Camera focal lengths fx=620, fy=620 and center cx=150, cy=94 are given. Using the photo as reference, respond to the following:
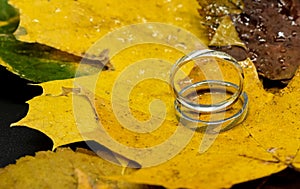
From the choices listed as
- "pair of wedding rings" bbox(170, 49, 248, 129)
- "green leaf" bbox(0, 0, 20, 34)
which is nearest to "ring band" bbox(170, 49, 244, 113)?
"pair of wedding rings" bbox(170, 49, 248, 129)

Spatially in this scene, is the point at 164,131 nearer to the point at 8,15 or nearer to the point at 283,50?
the point at 283,50

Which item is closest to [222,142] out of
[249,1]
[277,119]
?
[277,119]

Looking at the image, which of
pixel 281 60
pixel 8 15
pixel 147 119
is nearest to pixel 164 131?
pixel 147 119

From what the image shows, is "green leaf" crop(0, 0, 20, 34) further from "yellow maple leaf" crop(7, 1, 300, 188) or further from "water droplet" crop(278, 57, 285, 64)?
"water droplet" crop(278, 57, 285, 64)

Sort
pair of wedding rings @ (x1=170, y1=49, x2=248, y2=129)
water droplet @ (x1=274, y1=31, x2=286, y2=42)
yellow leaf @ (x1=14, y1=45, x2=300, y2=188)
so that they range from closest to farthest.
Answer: yellow leaf @ (x1=14, y1=45, x2=300, y2=188), pair of wedding rings @ (x1=170, y1=49, x2=248, y2=129), water droplet @ (x1=274, y1=31, x2=286, y2=42)

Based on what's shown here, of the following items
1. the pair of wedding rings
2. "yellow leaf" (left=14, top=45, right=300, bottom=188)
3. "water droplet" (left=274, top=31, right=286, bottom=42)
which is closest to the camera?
"yellow leaf" (left=14, top=45, right=300, bottom=188)

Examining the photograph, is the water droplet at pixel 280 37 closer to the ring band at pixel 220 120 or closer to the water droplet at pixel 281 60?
the water droplet at pixel 281 60

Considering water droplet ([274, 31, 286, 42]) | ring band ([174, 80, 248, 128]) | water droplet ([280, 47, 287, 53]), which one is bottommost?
ring band ([174, 80, 248, 128])

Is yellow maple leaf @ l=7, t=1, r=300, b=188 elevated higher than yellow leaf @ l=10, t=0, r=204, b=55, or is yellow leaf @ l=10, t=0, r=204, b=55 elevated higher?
yellow leaf @ l=10, t=0, r=204, b=55

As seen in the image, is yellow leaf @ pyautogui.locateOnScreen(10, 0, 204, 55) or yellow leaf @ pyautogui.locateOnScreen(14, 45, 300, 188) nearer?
yellow leaf @ pyautogui.locateOnScreen(14, 45, 300, 188)
